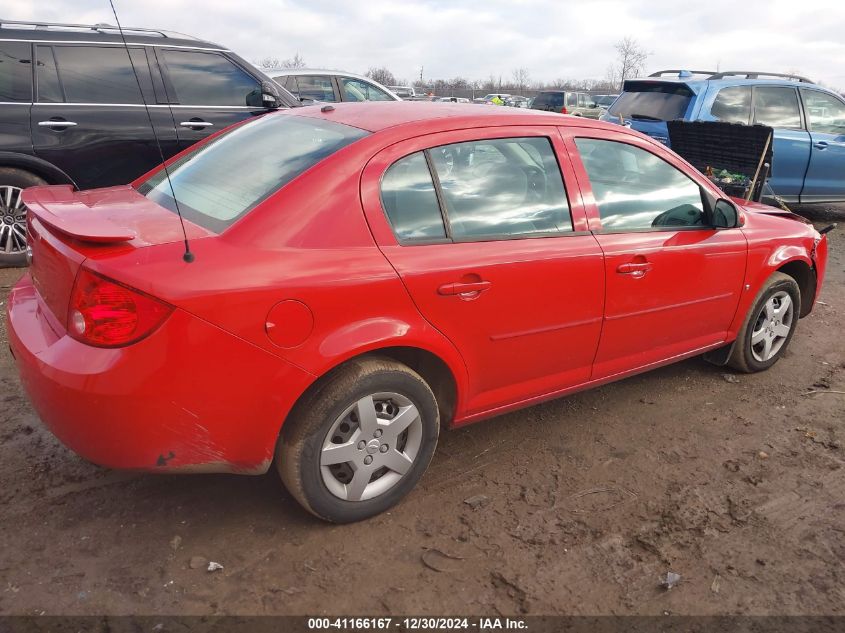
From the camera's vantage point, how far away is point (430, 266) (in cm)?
272

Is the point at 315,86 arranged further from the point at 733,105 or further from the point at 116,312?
the point at 116,312

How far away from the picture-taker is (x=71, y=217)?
101 inches

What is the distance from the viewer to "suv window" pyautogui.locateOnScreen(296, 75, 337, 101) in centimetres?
1005

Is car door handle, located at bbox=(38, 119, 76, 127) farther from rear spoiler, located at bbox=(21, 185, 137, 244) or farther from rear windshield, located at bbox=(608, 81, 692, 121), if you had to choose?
rear windshield, located at bbox=(608, 81, 692, 121)

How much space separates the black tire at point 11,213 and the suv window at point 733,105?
7125 mm

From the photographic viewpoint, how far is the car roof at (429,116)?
2.96m

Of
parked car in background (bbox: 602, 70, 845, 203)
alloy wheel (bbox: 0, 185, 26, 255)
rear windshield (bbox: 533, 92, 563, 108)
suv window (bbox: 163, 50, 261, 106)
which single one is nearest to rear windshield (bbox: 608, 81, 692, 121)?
parked car in background (bbox: 602, 70, 845, 203)

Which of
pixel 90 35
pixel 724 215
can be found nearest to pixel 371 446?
pixel 724 215

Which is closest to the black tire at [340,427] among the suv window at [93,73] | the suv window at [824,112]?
the suv window at [93,73]

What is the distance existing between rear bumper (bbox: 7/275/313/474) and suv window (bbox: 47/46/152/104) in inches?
166

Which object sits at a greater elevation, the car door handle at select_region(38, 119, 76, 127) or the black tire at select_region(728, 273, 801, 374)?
the car door handle at select_region(38, 119, 76, 127)

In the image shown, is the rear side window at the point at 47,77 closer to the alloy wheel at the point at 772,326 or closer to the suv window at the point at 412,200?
the suv window at the point at 412,200

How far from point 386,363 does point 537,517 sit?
93cm

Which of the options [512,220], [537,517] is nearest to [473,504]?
[537,517]
